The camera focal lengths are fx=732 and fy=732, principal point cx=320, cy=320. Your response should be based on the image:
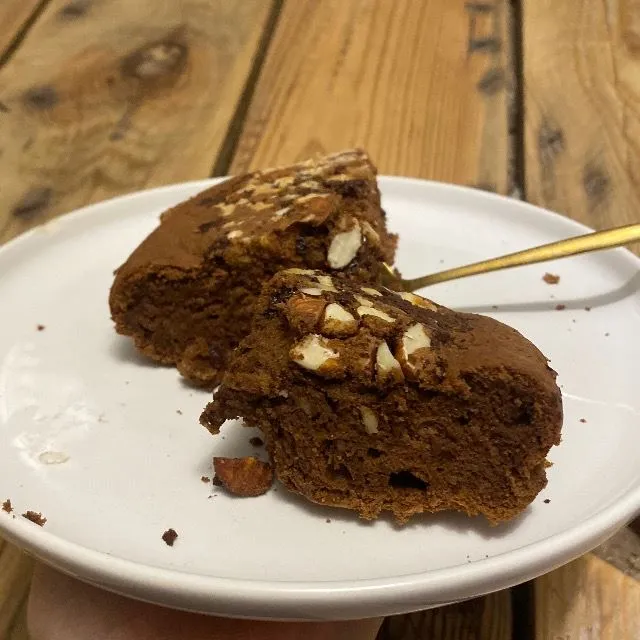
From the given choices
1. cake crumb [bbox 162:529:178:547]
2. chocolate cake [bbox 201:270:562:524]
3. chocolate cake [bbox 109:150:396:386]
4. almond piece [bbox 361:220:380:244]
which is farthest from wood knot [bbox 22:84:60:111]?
cake crumb [bbox 162:529:178:547]

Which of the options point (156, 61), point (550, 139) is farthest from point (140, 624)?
point (156, 61)

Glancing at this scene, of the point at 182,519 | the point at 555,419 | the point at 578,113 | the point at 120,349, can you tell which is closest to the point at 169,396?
the point at 120,349

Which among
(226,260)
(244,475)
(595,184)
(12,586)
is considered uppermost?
(226,260)

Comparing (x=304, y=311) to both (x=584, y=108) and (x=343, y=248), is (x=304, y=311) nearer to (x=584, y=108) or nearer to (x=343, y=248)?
(x=343, y=248)

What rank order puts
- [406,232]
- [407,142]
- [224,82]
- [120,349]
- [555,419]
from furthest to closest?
[224,82], [407,142], [406,232], [120,349], [555,419]

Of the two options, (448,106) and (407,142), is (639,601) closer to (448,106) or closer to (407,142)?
(407,142)

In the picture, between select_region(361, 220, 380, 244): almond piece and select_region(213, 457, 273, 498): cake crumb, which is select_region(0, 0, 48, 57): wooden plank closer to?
select_region(361, 220, 380, 244): almond piece
